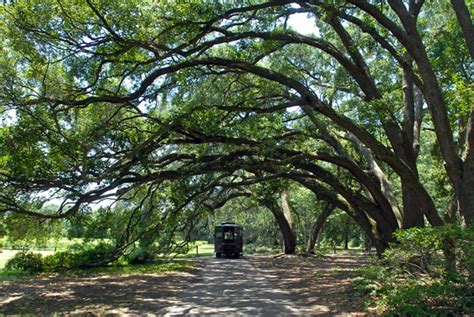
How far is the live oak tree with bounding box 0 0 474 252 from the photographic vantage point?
36.0 feet

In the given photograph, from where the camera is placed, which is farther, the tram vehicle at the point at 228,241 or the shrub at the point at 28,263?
the tram vehicle at the point at 228,241

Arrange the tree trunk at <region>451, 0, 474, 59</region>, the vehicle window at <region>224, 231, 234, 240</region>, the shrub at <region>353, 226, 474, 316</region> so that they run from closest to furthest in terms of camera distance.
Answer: the shrub at <region>353, 226, 474, 316</region> → the tree trunk at <region>451, 0, 474, 59</region> → the vehicle window at <region>224, 231, 234, 240</region>

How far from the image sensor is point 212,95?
55.2 ft

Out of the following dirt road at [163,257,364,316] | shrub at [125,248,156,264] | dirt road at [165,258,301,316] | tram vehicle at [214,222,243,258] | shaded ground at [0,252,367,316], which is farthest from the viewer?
tram vehicle at [214,222,243,258]

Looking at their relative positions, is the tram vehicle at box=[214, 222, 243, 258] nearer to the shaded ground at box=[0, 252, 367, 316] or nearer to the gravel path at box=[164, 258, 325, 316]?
the shaded ground at box=[0, 252, 367, 316]

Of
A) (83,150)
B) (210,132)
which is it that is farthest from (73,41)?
(210,132)

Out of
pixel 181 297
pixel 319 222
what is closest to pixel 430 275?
pixel 181 297

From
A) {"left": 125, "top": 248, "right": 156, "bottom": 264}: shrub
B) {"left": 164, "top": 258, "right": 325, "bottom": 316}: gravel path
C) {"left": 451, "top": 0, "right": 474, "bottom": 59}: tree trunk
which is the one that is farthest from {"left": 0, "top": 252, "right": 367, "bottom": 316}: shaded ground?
{"left": 125, "top": 248, "right": 156, "bottom": 264}: shrub

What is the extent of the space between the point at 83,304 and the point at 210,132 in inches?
244

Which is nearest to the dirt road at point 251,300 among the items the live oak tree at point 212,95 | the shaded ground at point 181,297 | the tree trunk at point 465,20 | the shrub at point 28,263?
the shaded ground at point 181,297

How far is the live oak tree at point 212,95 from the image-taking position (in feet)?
36.0

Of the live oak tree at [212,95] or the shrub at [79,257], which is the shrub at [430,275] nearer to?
the live oak tree at [212,95]

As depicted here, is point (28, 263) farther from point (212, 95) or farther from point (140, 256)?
point (212, 95)

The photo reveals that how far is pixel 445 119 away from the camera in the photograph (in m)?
10.6
